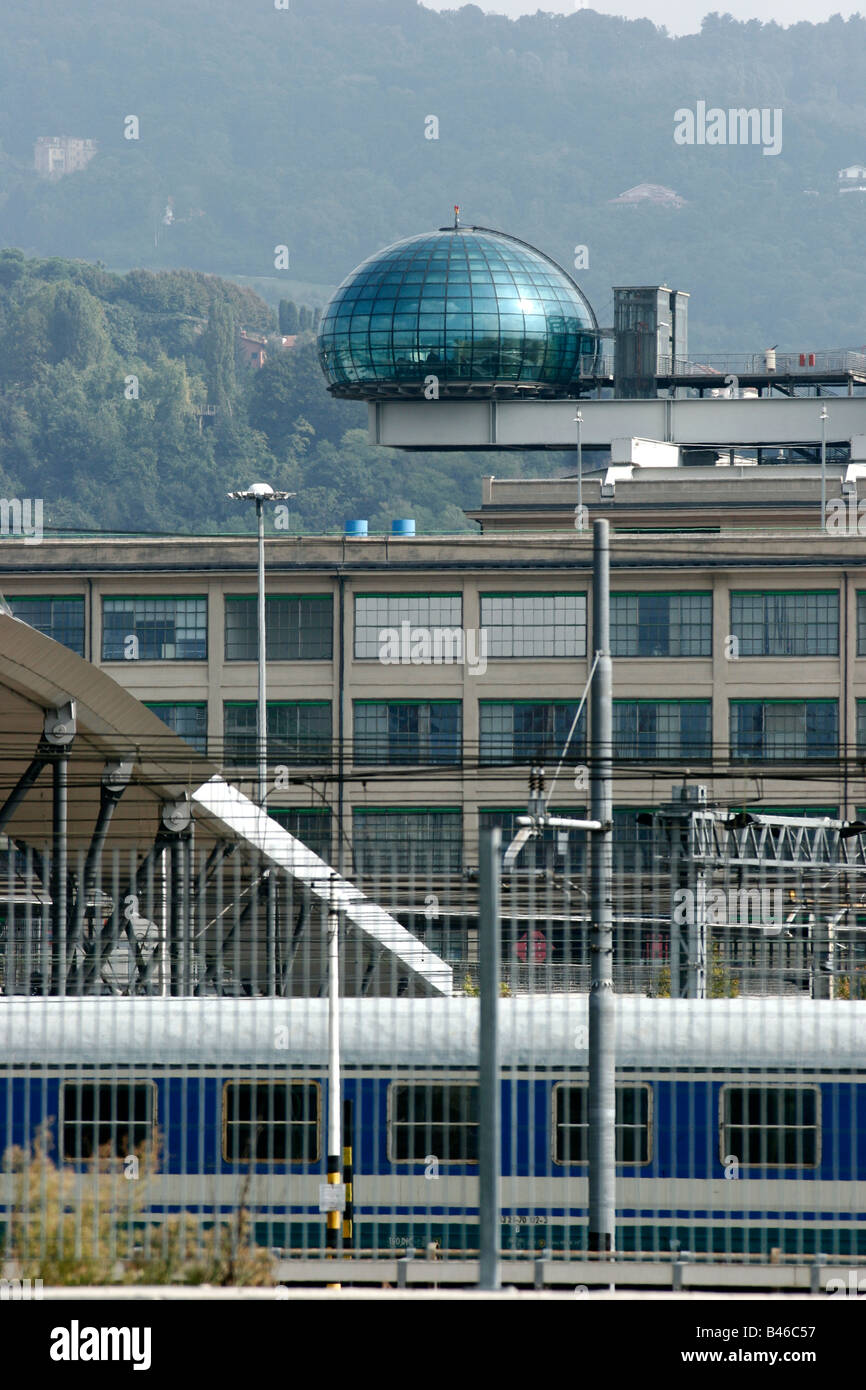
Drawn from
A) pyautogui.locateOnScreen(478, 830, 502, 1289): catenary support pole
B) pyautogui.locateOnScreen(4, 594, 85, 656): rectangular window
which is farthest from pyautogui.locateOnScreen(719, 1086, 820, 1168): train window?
pyautogui.locateOnScreen(4, 594, 85, 656): rectangular window

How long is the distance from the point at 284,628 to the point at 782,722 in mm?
15725

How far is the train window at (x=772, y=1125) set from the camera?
811 inches

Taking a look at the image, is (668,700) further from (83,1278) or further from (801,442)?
(83,1278)

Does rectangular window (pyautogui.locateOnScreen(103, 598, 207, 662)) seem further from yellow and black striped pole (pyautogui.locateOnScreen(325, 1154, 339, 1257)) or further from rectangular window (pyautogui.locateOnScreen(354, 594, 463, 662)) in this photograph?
yellow and black striped pole (pyautogui.locateOnScreen(325, 1154, 339, 1257))

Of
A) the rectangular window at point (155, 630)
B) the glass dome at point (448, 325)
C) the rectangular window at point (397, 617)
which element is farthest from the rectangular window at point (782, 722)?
the glass dome at point (448, 325)

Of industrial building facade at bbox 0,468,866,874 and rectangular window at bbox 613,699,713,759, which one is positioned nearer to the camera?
industrial building facade at bbox 0,468,866,874

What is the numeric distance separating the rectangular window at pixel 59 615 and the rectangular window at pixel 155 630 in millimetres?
877

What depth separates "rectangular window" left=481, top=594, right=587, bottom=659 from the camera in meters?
62.8

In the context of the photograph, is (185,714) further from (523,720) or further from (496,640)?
(523,720)

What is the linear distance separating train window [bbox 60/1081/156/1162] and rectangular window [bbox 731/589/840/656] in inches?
1688
